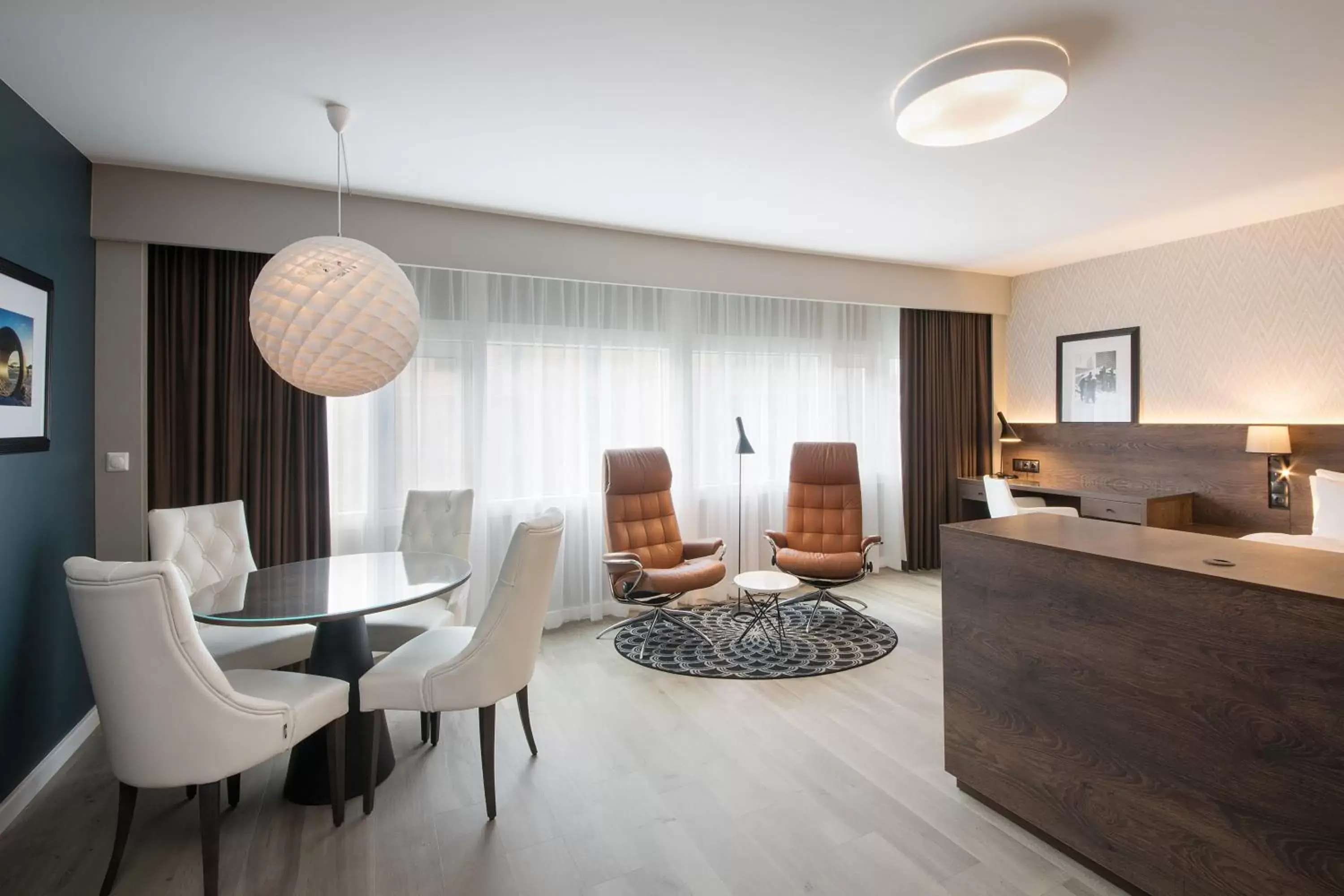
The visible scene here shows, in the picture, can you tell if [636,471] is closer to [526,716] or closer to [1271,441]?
[526,716]

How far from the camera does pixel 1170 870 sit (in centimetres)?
164

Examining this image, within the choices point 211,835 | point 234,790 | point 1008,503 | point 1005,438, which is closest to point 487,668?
point 211,835

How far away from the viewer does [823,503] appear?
4.48m

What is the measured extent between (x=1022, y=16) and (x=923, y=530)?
4222mm

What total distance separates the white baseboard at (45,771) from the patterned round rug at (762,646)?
7.91 ft

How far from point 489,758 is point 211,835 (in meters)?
0.76

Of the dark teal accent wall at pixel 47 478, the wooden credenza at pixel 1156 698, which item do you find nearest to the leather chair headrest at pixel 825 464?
the wooden credenza at pixel 1156 698

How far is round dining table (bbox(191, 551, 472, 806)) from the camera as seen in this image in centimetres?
209

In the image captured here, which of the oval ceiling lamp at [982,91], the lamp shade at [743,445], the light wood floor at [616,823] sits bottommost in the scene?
the light wood floor at [616,823]

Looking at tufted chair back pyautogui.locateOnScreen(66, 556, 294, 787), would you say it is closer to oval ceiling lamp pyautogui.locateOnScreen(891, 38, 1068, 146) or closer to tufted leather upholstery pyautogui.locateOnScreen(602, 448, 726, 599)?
tufted leather upholstery pyautogui.locateOnScreen(602, 448, 726, 599)

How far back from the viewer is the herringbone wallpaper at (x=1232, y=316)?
147 inches

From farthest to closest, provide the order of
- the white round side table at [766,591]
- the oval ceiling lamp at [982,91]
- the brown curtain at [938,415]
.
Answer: the brown curtain at [938,415] < the white round side table at [766,591] < the oval ceiling lamp at [982,91]

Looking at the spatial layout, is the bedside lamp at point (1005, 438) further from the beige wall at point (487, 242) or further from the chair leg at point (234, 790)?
the chair leg at point (234, 790)

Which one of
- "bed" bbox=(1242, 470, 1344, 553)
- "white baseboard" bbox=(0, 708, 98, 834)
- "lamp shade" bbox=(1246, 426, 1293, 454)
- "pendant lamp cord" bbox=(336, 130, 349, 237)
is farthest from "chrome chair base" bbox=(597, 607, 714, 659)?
"lamp shade" bbox=(1246, 426, 1293, 454)
